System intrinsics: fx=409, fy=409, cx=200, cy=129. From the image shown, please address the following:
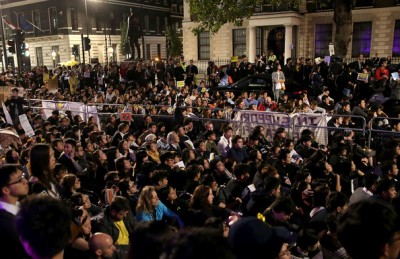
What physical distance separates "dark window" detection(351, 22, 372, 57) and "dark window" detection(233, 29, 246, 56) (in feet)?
28.9

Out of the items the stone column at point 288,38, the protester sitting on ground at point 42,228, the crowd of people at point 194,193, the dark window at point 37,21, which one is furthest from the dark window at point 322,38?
the dark window at point 37,21

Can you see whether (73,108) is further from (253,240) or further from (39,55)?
(39,55)

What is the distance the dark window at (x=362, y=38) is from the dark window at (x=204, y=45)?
12218mm

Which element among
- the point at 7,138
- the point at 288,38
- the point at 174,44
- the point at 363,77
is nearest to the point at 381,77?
the point at 363,77

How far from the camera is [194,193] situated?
5.38 m

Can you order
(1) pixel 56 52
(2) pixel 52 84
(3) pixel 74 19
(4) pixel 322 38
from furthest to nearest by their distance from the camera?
(1) pixel 56 52
(3) pixel 74 19
(4) pixel 322 38
(2) pixel 52 84

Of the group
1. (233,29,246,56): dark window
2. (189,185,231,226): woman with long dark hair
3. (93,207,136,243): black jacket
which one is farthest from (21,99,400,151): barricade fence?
(233,29,246,56): dark window

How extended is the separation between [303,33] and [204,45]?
8.79m

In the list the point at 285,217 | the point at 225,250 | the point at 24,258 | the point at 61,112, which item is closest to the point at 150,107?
the point at 61,112

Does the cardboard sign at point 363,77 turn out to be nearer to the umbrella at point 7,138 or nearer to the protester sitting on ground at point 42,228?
the umbrella at point 7,138

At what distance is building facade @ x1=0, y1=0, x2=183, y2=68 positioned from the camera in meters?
52.3

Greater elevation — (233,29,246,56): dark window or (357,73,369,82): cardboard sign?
(233,29,246,56): dark window

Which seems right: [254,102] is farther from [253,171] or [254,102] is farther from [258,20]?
[258,20]

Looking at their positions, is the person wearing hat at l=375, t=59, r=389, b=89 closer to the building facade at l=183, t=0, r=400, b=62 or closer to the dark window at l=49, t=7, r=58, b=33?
the building facade at l=183, t=0, r=400, b=62
